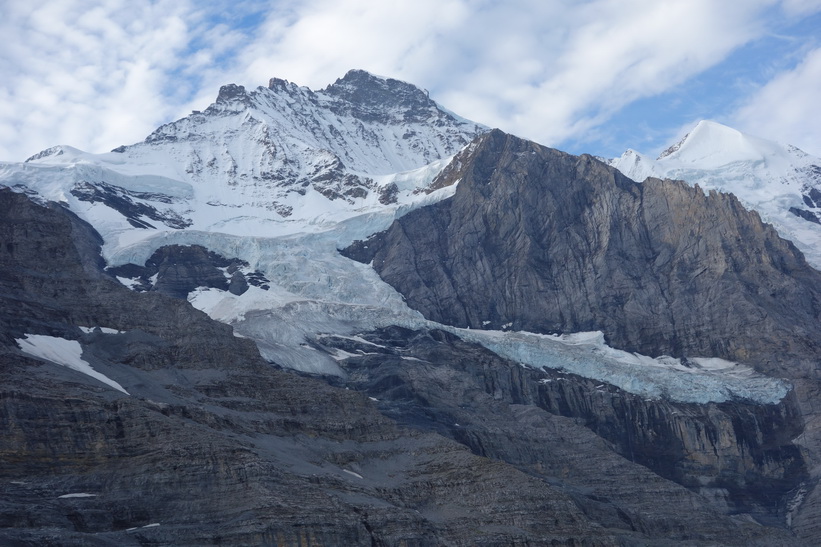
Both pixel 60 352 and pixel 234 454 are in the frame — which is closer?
pixel 234 454

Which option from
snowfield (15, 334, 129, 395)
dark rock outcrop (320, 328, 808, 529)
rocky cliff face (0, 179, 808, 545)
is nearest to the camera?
rocky cliff face (0, 179, 808, 545)

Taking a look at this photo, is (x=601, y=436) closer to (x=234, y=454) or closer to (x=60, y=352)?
(x=60, y=352)

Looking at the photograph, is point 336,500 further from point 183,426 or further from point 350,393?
point 350,393

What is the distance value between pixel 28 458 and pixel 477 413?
83458mm

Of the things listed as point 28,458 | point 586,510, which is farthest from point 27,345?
point 586,510

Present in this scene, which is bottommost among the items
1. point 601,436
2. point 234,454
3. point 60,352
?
point 234,454

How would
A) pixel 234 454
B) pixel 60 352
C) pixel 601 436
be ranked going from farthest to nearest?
1. pixel 601 436
2. pixel 60 352
3. pixel 234 454

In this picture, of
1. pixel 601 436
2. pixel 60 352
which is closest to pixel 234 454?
pixel 60 352

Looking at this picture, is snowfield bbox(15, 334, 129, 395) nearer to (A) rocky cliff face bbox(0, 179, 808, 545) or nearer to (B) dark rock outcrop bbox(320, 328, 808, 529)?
(A) rocky cliff face bbox(0, 179, 808, 545)

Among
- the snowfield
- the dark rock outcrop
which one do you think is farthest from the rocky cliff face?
the snowfield

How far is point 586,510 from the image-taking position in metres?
143

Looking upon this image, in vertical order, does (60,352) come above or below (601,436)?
above

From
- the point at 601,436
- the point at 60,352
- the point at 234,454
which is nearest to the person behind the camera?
the point at 234,454

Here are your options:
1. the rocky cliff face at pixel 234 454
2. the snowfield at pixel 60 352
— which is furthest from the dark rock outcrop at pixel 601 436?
the snowfield at pixel 60 352
